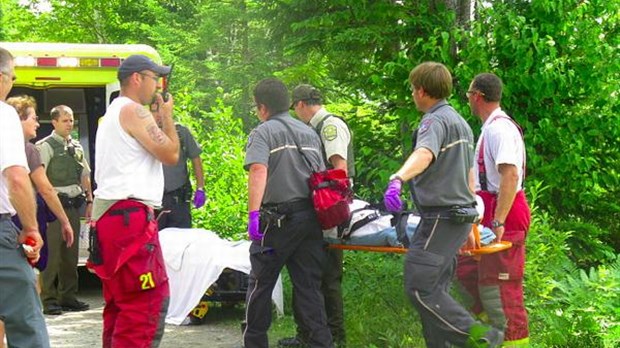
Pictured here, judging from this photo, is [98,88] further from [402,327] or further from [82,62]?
[402,327]

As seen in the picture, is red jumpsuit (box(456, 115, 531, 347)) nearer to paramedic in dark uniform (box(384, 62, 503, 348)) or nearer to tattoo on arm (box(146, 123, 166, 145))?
paramedic in dark uniform (box(384, 62, 503, 348))

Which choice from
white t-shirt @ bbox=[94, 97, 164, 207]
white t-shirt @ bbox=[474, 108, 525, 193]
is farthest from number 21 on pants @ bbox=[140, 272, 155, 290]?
white t-shirt @ bbox=[474, 108, 525, 193]

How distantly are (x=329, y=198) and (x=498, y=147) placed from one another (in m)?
1.16

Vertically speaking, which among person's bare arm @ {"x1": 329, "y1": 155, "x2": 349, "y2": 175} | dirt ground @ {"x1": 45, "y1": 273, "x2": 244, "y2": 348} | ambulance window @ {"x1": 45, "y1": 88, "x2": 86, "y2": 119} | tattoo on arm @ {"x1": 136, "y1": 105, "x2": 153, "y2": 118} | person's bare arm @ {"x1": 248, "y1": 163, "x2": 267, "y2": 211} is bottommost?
dirt ground @ {"x1": 45, "y1": 273, "x2": 244, "y2": 348}

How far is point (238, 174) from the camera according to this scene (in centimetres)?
1218

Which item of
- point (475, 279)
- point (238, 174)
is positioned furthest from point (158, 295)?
point (238, 174)

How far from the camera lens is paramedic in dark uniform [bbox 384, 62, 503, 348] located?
594 centimetres

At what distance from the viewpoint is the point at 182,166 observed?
32.1 feet

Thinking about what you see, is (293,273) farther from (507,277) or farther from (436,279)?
(507,277)

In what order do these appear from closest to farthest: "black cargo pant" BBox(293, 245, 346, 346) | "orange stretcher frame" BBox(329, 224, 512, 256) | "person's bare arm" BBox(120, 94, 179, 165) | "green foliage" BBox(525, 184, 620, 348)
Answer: "person's bare arm" BBox(120, 94, 179, 165) < "orange stretcher frame" BBox(329, 224, 512, 256) < "green foliage" BBox(525, 184, 620, 348) < "black cargo pant" BBox(293, 245, 346, 346)

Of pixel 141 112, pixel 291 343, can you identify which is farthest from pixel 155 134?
pixel 291 343

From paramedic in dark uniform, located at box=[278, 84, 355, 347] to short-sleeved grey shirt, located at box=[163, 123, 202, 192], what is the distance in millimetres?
2012

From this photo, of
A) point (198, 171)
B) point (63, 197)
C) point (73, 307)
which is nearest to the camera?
point (198, 171)

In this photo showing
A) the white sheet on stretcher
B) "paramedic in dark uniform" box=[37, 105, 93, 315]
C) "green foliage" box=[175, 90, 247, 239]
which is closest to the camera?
the white sheet on stretcher
